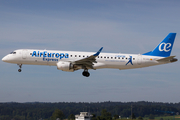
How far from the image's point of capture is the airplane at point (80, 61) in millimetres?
49906

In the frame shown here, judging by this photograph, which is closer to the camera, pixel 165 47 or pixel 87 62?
pixel 87 62

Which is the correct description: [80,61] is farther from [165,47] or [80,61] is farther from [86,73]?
[165,47]

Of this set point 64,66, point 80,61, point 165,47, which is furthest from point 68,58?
point 165,47

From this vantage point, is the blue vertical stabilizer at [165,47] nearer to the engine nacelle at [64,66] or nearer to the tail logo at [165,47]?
the tail logo at [165,47]

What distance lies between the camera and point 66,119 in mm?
98312

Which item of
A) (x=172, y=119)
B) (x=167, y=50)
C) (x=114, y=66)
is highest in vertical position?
(x=167, y=50)

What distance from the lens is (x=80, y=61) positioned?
48.6m

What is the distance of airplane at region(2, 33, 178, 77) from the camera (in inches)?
1965

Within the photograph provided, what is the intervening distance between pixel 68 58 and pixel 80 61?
3.11 meters

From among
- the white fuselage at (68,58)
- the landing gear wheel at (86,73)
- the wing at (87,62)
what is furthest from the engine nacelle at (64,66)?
the landing gear wheel at (86,73)

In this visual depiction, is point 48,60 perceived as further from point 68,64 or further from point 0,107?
point 0,107

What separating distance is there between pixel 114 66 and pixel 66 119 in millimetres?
53456

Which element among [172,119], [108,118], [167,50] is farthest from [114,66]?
[172,119]

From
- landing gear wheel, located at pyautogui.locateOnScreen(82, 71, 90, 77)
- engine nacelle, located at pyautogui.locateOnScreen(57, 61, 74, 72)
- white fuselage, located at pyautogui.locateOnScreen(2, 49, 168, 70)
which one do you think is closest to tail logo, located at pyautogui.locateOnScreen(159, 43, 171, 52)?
white fuselage, located at pyautogui.locateOnScreen(2, 49, 168, 70)
